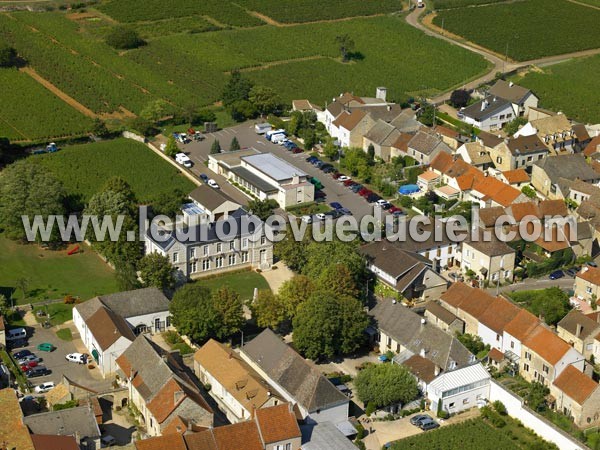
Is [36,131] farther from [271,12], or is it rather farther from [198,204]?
[271,12]

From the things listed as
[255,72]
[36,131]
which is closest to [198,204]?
[36,131]

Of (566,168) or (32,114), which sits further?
(32,114)

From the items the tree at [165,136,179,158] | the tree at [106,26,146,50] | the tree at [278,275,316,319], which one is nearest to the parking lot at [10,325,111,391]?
the tree at [278,275,316,319]

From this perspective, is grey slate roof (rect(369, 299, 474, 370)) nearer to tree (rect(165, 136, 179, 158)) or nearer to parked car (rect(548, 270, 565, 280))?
parked car (rect(548, 270, 565, 280))

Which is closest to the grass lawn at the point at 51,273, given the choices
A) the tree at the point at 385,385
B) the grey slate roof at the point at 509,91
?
the tree at the point at 385,385

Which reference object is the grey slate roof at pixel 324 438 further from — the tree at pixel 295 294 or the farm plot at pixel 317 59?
the farm plot at pixel 317 59

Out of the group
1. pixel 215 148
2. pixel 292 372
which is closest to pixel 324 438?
pixel 292 372

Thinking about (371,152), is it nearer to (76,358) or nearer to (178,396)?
(76,358)

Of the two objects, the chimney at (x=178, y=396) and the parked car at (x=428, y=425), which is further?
the parked car at (x=428, y=425)
